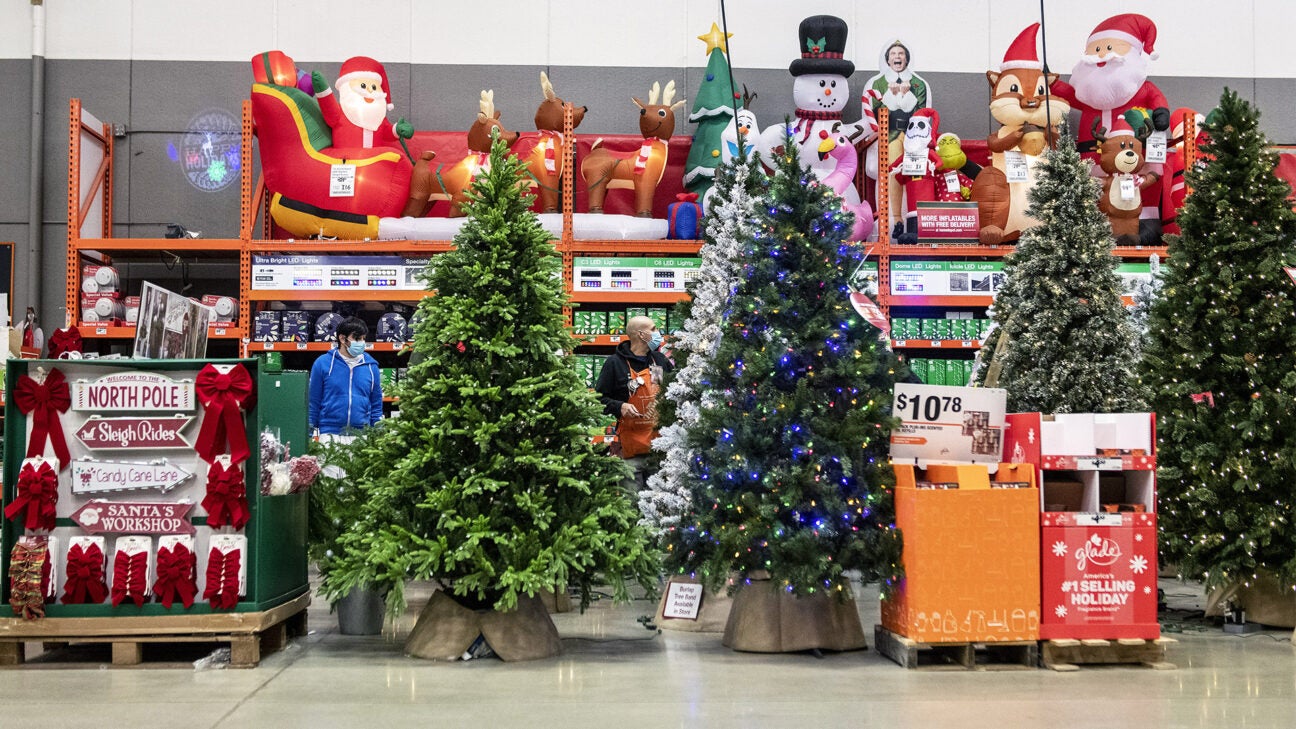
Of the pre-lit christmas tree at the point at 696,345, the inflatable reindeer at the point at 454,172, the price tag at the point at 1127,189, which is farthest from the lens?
the price tag at the point at 1127,189

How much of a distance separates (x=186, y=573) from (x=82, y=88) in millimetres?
6513

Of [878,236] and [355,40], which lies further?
[355,40]

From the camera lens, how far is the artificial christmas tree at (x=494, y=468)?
504cm

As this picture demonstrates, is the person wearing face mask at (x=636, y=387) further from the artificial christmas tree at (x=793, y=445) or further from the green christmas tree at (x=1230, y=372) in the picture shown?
the green christmas tree at (x=1230, y=372)

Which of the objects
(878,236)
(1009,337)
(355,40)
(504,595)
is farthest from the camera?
(355,40)

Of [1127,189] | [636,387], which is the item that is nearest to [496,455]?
[636,387]

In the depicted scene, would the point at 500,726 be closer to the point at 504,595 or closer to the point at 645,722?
the point at 645,722

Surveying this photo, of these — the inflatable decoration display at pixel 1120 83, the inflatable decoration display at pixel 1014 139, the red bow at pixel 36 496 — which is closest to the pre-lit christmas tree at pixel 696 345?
the red bow at pixel 36 496

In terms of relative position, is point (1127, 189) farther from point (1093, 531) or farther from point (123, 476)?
point (123, 476)

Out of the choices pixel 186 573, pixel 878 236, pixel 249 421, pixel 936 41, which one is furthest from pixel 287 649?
pixel 936 41

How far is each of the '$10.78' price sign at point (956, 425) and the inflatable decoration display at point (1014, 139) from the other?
14.6 ft

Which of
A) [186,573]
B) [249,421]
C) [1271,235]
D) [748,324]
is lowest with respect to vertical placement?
[186,573]

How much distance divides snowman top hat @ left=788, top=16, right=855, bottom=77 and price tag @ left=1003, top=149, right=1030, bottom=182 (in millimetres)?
1424

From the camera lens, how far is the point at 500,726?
3.95 meters
